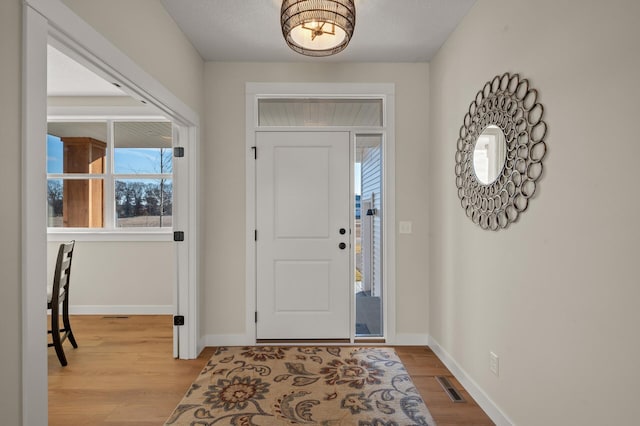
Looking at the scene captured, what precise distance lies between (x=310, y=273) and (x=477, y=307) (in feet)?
4.93

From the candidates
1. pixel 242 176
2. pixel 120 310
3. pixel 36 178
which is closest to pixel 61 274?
pixel 120 310

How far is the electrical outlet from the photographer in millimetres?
2041

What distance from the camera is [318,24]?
6.70 feet

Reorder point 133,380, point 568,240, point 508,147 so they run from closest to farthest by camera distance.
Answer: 1. point 568,240
2. point 508,147
3. point 133,380

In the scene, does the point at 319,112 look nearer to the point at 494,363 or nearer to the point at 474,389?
the point at 494,363

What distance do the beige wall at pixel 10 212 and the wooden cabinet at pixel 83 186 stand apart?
3.40m

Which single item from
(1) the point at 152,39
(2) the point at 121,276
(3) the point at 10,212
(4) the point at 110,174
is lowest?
(2) the point at 121,276

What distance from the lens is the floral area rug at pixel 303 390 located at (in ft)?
6.77

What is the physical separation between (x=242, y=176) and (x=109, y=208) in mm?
2103

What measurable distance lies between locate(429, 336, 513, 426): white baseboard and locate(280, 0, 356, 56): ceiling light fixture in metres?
2.40

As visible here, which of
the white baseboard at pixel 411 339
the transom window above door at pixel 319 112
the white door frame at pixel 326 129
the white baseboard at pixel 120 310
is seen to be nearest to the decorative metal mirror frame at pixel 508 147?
the white door frame at pixel 326 129

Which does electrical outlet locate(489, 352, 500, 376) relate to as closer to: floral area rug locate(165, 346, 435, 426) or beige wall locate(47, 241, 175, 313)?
floral area rug locate(165, 346, 435, 426)

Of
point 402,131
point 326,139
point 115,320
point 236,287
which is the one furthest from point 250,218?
point 115,320

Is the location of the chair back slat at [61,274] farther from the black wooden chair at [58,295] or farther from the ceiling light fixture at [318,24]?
the ceiling light fixture at [318,24]
